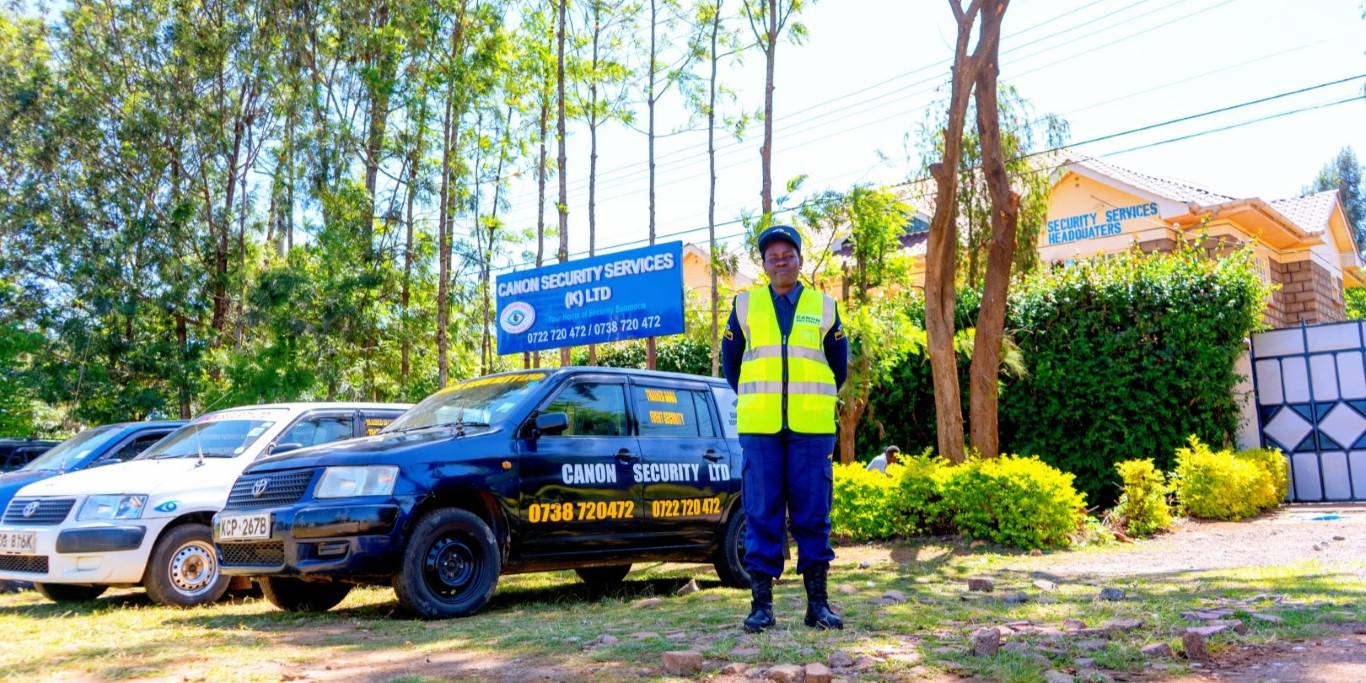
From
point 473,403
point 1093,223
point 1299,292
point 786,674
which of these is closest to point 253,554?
point 473,403

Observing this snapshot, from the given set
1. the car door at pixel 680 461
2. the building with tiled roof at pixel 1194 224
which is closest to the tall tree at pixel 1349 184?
the building with tiled roof at pixel 1194 224

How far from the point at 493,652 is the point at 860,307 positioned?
9.10 m

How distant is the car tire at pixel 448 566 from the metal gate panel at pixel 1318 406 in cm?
1212

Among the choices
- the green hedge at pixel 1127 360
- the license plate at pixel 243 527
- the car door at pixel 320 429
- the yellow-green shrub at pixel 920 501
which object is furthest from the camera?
the green hedge at pixel 1127 360

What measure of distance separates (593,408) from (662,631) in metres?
2.67

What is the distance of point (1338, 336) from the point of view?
14.8m

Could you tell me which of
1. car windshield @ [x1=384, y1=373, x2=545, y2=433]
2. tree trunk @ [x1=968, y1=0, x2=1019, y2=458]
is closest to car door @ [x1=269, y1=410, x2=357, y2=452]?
car windshield @ [x1=384, y1=373, x2=545, y2=433]

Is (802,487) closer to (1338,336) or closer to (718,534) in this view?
(718,534)

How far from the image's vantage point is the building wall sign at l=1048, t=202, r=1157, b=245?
24.0 m

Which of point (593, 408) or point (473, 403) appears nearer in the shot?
point (473, 403)

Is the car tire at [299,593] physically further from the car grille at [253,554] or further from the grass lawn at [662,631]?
the car grille at [253,554]

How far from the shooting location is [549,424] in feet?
24.1

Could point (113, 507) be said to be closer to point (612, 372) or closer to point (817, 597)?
point (612, 372)

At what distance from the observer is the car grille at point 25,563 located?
27.2 feet
